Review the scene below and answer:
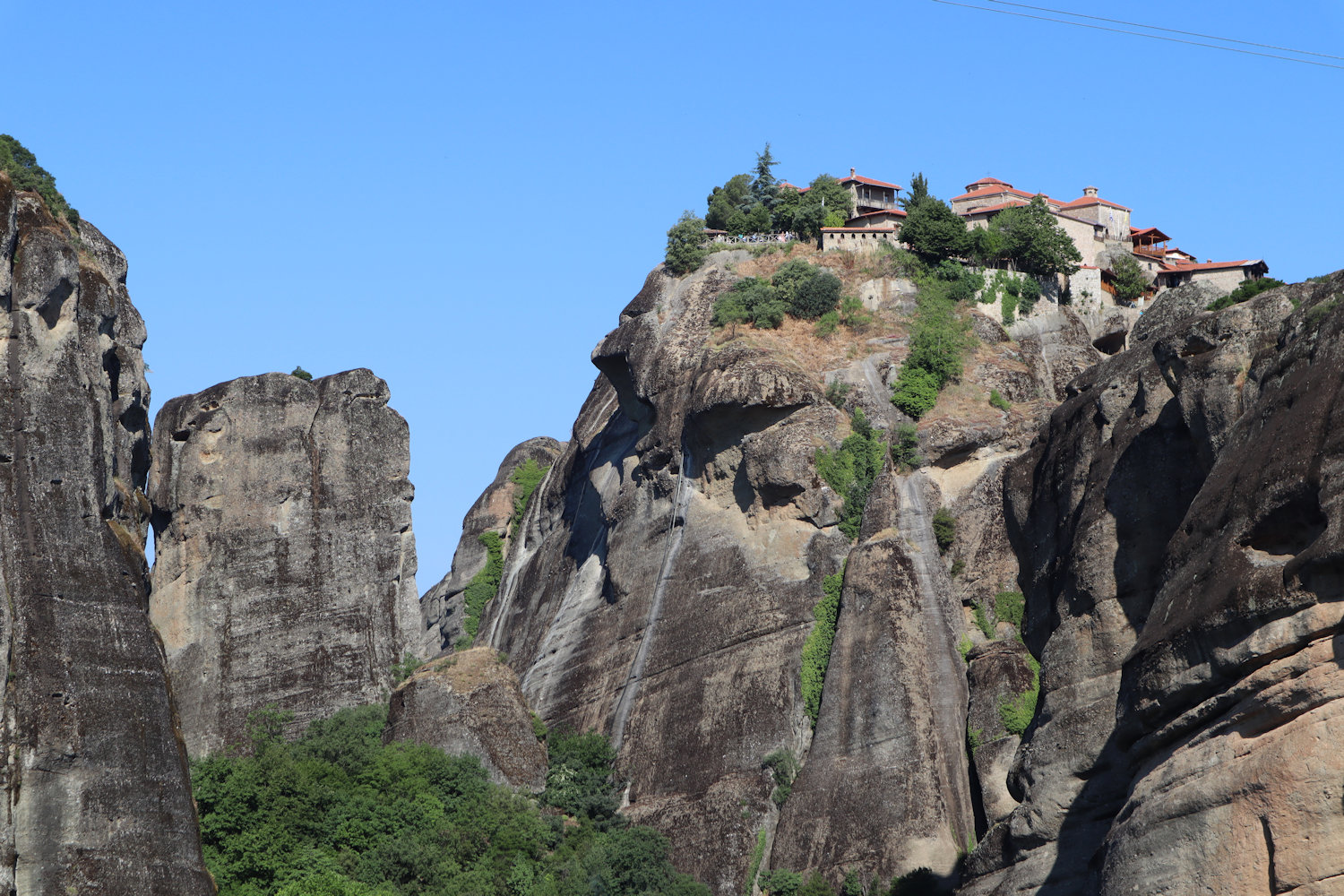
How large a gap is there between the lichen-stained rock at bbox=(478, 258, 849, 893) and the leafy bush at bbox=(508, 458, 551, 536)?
6962mm

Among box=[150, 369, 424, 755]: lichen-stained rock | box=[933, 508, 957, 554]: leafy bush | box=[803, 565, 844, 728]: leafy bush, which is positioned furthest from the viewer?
box=[150, 369, 424, 755]: lichen-stained rock

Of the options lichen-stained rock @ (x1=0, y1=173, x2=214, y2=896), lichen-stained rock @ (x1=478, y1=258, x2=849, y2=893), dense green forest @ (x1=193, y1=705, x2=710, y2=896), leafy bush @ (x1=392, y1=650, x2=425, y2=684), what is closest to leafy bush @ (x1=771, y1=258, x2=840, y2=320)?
lichen-stained rock @ (x1=478, y1=258, x2=849, y2=893)

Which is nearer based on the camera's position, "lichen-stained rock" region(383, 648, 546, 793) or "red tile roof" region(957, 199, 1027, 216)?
"lichen-stained rock" region(383, 648, 546, 793)

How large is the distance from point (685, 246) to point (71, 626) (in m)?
36.9

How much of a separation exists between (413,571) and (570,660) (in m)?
6.70

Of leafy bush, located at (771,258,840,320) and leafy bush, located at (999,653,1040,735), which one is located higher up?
leafy bush, located at (771,258,840,320)

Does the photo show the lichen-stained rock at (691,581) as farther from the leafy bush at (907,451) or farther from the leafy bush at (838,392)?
the leafy bush at (907,451)

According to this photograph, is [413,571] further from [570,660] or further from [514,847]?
[514,847]

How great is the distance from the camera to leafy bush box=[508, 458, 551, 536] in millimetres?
92000

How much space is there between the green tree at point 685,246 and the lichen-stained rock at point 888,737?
20570 mm

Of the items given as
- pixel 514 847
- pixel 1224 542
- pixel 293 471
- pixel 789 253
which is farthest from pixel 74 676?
pixel 789 253

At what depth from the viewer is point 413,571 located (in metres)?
75.2

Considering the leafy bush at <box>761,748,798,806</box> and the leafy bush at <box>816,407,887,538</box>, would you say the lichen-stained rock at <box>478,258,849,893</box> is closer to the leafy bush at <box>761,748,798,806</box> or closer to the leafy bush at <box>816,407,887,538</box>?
the leafy bush at <box>761,748,798,806</box>

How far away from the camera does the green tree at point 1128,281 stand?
298ft
